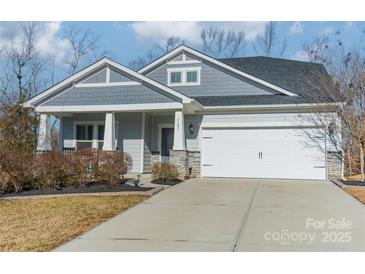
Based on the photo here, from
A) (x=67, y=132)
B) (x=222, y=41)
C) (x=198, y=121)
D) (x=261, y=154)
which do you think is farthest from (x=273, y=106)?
(x=222, y=41)

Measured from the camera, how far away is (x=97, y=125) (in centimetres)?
1631

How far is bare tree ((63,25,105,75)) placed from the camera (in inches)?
1249

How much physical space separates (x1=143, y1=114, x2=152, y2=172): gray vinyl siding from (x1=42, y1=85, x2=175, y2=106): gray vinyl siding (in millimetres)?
1842

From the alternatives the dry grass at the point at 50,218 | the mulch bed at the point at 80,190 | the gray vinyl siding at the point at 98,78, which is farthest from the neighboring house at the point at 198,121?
the dry grass at the point at 50,218

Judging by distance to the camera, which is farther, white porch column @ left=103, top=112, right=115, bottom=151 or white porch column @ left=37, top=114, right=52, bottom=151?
white porch column @ left=37, top=114, right=52, bottom=151

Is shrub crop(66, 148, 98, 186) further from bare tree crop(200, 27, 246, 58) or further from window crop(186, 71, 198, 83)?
bare tree crop(200, 27, 246, 58)

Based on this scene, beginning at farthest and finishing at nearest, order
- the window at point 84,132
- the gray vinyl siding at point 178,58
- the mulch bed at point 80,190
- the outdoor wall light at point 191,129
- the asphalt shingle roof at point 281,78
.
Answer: the gray vinyl siding at point 178,58
the window at point 84,132
the outdoor wall light at point 191,129
the asphalt shingle roof at point 281,78
the mulch bed at point 80,190

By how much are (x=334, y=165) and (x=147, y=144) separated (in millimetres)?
7847

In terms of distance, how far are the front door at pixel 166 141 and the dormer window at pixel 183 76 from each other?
9.59 feet

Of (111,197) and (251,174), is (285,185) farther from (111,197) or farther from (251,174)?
(111,197)

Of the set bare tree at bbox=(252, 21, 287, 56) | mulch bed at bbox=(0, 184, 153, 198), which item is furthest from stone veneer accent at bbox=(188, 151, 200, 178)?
bare tree at bbox=(252, 21, 287, 56)

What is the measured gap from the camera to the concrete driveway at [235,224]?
5.43m

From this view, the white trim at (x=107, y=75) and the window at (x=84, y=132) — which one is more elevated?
the white trim at (x=107, y=75)

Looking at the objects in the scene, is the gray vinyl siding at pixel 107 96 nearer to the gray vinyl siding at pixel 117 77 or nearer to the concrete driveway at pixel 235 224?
the gray vinyl siding at pixel 117 77
